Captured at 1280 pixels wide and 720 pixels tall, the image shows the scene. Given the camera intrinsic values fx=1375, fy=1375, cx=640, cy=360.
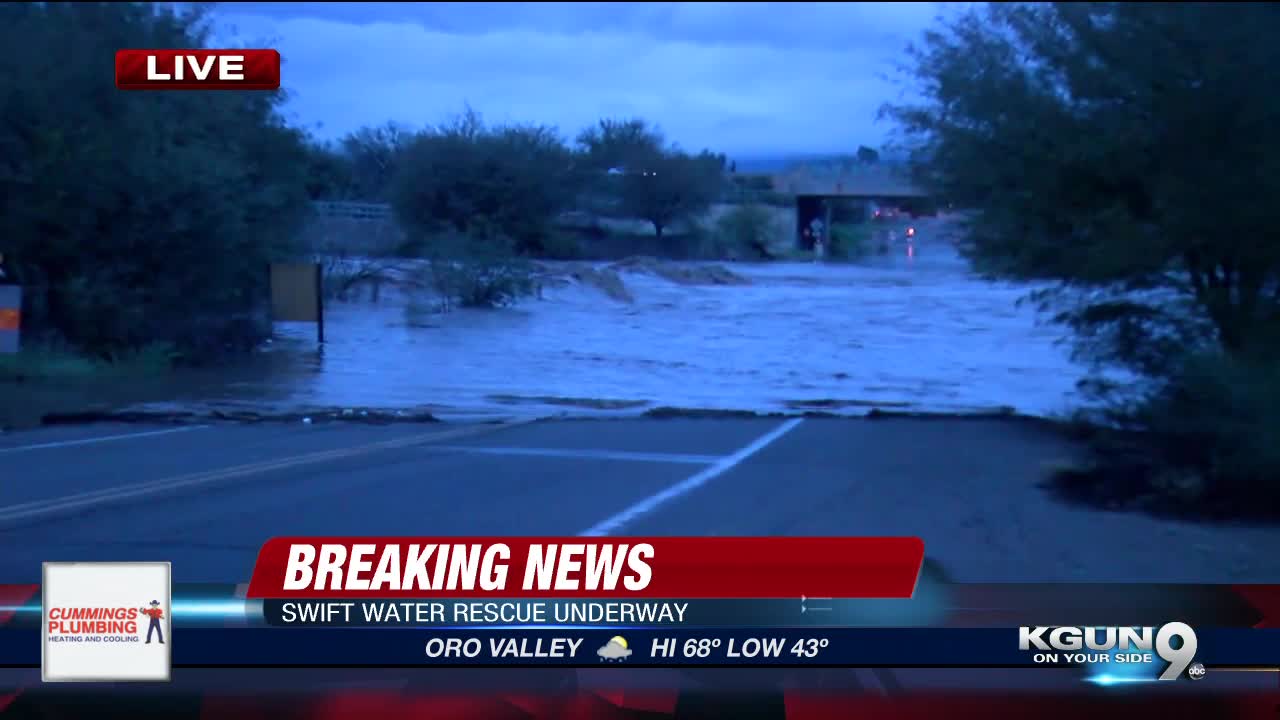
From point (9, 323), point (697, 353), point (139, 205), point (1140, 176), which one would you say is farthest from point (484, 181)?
point (697, 353)

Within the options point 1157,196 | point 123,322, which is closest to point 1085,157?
point 1157,196

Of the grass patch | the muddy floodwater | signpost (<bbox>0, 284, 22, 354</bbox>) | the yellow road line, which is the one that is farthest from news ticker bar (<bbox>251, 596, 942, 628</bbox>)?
the muddy floodwater

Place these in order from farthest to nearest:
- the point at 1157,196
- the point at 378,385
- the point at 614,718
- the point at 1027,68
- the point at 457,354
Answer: the point at 457,354 < the point at 378,385 < the point at 1027,68 < the point at 1157,196 < the point at 614,718

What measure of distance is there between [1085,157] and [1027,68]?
3.41 ft

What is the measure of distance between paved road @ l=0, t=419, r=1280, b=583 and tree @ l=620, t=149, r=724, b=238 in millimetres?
1917

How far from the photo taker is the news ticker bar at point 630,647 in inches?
206

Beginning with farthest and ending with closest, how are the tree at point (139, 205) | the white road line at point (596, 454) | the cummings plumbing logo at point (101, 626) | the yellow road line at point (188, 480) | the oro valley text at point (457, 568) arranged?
the tree at point (139, 205) → the white road line at point (596, 454) → the yellow road line at point (188, 480) → the oro valley text at point (457, 568) → the cummings plumbing logo at point (101, 626)

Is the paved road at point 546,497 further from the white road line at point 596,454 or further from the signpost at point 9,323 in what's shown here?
the signpost at point 9,323

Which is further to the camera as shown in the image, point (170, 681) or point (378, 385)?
point (378, 385)

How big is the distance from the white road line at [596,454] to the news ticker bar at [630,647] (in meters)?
4.72

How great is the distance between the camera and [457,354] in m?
19.8

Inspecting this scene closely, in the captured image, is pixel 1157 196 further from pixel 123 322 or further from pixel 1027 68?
pixel 123 322

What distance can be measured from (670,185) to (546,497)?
10.4 ft

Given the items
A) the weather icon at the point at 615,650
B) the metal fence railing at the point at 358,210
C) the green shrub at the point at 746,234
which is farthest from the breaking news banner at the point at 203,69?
the green shrub at the point at 746,234
